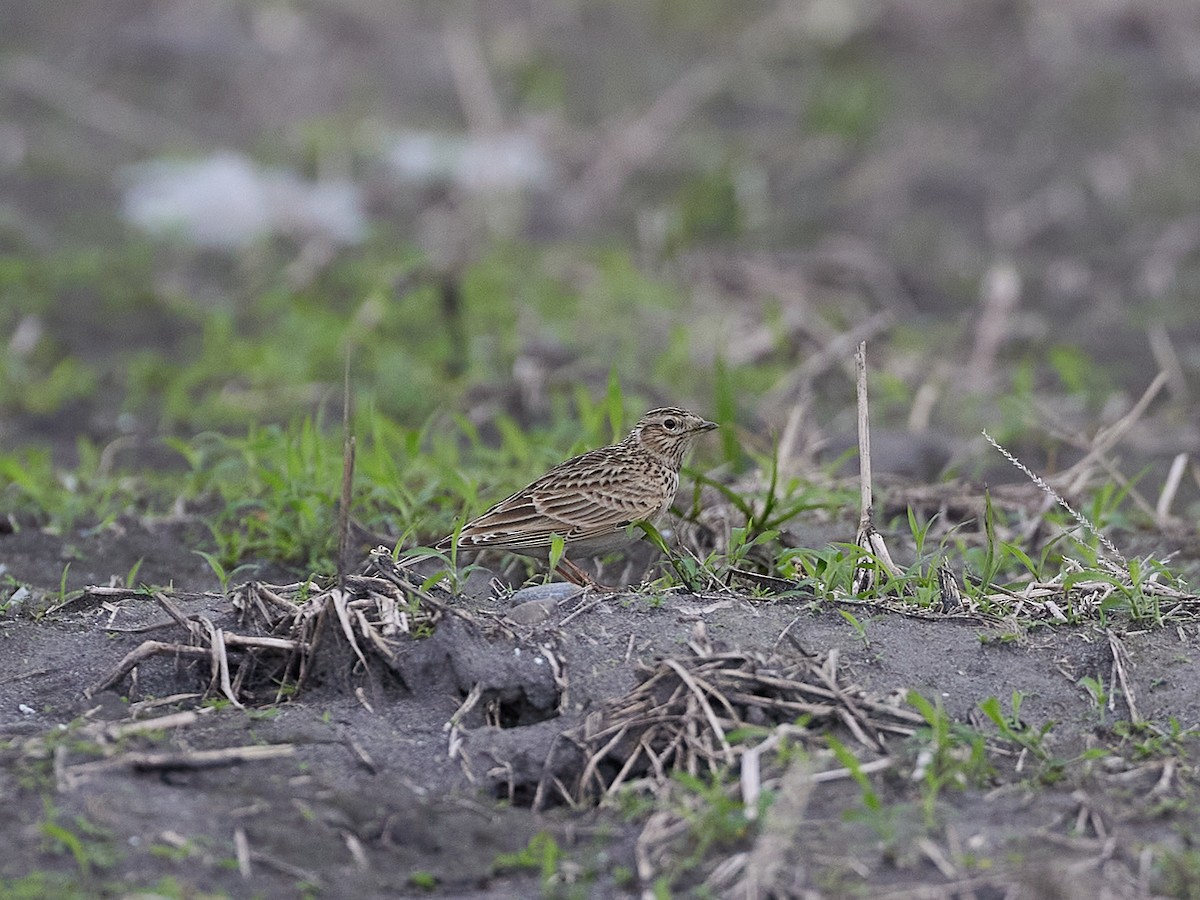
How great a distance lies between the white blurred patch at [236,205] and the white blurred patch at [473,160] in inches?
21.9

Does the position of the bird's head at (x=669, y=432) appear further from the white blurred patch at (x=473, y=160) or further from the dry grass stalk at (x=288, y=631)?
the white blurred patch at (x=473, y=160)

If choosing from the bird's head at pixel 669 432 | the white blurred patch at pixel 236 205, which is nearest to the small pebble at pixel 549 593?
the bird's head at pixel 669 432

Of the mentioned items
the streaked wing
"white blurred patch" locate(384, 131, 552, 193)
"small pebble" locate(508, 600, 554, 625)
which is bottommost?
"small pebble" locate(508, 600, 554, 625)

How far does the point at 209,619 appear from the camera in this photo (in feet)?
15.5

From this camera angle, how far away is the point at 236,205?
37.8 ft

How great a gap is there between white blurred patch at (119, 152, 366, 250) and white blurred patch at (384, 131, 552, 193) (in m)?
0.56

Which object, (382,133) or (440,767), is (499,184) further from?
(440,767)

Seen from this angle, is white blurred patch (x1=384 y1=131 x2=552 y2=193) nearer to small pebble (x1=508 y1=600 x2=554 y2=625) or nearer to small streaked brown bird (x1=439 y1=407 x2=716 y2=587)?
small streaked brown bird (x1=439 y1=407 x2=716 y2=587)

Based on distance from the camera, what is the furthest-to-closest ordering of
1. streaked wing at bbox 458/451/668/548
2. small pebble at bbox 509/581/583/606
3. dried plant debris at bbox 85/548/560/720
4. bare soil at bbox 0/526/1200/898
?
streaked wing at bbox 458/451/668/548, small pebble at bbox 509/581/583/606, dried plant debris at bbox 85/548/560/720, bare soil at bbox 0/526/1200/898

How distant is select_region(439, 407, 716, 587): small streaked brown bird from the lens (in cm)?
532

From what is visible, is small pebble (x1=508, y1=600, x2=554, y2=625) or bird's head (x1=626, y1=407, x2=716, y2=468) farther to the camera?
bird's head (x1=626, y1=407, x2=716, y2=468)

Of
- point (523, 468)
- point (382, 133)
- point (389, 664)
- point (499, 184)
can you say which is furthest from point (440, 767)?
point (382, 133)

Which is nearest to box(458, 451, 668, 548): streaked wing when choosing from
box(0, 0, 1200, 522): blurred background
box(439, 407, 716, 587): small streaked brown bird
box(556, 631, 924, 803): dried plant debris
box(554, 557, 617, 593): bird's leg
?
box(439, 407, 716, 587): small streaked brown bird

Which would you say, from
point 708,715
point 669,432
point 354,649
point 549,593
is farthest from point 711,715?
point 669,432
